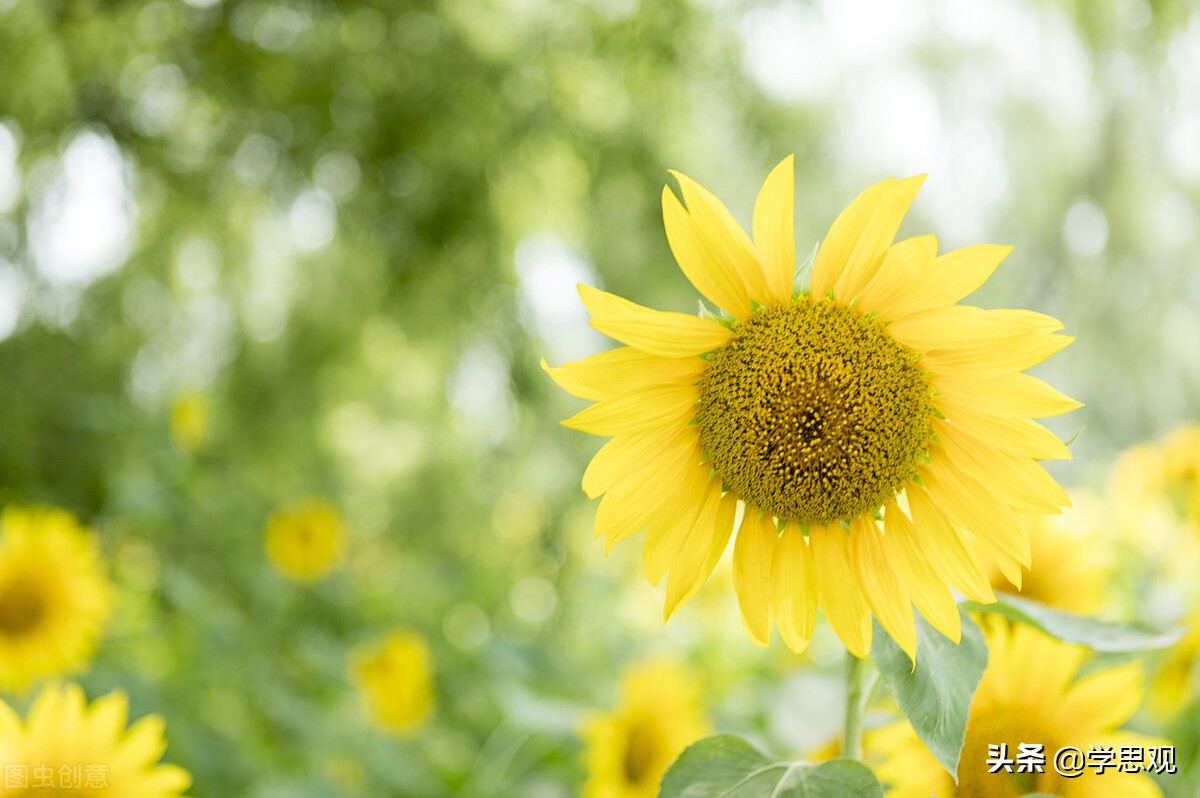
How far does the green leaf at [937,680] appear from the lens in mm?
394

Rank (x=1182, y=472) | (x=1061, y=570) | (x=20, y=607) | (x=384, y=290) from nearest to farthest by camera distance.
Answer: (x=1061, y=570) < (x=1182, y=472) < (x=20, y=607) < (x=384, y=290)

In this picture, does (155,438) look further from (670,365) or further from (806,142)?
(670,365)

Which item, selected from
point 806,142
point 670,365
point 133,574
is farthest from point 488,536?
point 670,365

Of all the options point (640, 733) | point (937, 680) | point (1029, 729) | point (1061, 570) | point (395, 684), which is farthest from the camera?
point (395, 684)

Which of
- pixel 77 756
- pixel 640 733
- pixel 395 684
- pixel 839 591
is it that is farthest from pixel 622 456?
pixel 395 684

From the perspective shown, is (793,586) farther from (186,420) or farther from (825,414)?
(186,420)

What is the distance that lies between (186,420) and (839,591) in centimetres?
128

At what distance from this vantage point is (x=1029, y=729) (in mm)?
524

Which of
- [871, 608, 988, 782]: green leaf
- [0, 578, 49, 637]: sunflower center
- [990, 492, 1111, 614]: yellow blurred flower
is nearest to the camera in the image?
[871, 608, 988, 782]: green leaf

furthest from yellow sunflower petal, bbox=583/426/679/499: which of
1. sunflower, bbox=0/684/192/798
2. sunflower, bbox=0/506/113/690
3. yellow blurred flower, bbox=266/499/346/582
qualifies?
yellow blurred flower, bbox=266/499/346/582

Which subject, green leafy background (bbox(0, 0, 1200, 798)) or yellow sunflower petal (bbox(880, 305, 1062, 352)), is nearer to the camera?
yellow sunflower petal (bbox(880, 305, 1062, 352))

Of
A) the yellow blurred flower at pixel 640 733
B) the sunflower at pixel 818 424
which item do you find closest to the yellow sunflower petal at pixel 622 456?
the sunflower at pixel 818 424

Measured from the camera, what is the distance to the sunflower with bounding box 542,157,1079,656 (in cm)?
43

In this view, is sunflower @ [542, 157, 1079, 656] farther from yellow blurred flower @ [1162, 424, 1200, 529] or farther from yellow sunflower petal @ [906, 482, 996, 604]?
yellow blurred flower @ [1162, 424, 1200, 529]
